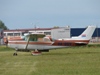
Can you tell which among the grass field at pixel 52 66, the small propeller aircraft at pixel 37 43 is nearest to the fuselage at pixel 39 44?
the small propeller aircraft at pixel 37 43

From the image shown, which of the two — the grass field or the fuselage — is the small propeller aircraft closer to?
the fuselage

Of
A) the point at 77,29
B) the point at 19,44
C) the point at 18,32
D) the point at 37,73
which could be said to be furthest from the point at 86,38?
the point at 77,29

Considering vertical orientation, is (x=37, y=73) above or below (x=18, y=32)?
above

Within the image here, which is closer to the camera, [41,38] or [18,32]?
[41,38]

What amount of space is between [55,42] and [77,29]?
85.5 meters

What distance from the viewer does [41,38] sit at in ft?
116

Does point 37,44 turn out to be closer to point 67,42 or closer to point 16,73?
point 67,42

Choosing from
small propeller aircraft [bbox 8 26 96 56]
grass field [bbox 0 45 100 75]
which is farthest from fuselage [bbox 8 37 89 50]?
grass field [bbox 0 45 100 75]

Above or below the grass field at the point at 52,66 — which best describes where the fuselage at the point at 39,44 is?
below

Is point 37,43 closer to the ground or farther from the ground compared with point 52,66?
closer to the ground

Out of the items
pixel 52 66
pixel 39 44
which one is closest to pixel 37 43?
pixel 39 44

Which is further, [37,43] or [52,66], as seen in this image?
[37,43]

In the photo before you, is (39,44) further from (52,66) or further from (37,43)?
(52,66)

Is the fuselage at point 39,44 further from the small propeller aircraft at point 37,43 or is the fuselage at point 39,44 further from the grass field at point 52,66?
the grass field at point 52,66
